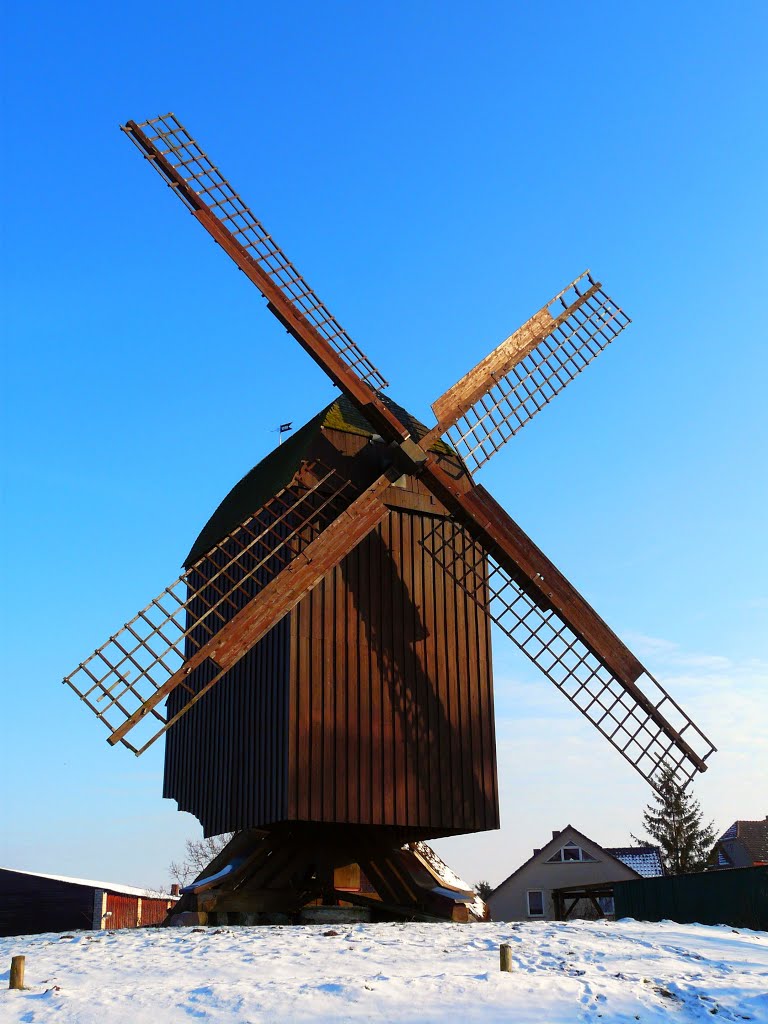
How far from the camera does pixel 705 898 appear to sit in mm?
15516

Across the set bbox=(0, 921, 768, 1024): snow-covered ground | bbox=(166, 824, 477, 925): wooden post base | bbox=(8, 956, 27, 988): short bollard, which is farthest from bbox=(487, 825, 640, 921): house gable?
bbox=(8, 956, 27, 988): short bollard

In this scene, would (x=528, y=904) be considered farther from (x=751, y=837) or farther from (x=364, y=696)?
(x=364, y=696)

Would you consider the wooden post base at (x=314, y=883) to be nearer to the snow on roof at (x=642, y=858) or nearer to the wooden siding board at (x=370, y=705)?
the wooden siding board at (x=370, y=705)

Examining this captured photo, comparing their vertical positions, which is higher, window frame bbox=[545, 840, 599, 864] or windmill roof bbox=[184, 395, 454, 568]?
windmill roof bbox=[184, 395, 454, 568]

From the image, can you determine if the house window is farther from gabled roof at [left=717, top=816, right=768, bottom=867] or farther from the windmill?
the windmill

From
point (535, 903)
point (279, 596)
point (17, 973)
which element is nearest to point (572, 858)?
point (535, 903)

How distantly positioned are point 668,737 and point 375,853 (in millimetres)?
4588

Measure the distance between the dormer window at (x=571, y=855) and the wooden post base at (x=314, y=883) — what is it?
75.7 ft

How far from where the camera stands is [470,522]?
15.0 metres

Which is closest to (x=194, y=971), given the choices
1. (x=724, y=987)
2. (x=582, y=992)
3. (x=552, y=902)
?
(x=582, y=992)

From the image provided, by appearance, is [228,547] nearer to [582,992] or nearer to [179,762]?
[179,762]

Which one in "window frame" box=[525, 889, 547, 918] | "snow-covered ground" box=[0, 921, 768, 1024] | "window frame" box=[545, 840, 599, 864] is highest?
"window frame" box=[545, 840, 599, 864]

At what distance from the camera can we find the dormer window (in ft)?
120

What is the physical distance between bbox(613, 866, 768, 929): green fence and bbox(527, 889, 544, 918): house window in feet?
64.6
